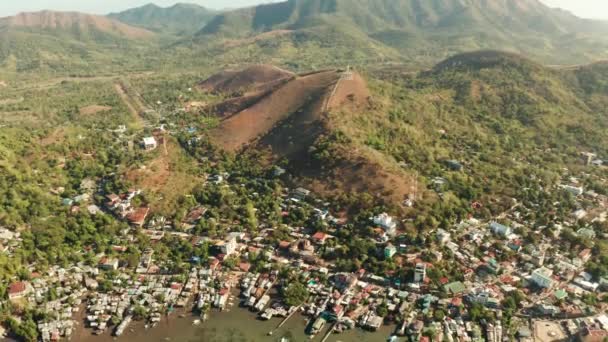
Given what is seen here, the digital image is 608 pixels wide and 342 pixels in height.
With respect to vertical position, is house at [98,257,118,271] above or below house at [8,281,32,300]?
above

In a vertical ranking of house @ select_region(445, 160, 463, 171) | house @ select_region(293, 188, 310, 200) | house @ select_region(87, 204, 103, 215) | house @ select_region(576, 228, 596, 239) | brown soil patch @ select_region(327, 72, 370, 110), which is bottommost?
house @ select_region(87, 204, 103, 215)

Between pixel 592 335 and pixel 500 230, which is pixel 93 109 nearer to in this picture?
pixel 500 230

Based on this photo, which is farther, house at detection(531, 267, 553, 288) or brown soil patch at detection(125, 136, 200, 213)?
brown soil patch at detection(125, 136, 200, 213)

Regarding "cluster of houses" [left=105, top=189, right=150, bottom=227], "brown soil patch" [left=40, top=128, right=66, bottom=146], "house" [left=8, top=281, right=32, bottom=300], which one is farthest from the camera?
"brown soil patch" [left=40, top=128, right=66, bottom=146]

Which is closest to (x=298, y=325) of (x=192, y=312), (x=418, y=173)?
(x=192, y=312)

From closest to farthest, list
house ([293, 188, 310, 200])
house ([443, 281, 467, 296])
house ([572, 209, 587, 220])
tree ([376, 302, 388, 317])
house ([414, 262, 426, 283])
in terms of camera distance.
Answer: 1. tree ([376, 302, 388, 317])
2. house ([443, 281, 467, 296])
3. house ([414, 262, 426, 283])
4. house ([572, 209, 587, 220])
5. house ([293, 188, 310, 200])

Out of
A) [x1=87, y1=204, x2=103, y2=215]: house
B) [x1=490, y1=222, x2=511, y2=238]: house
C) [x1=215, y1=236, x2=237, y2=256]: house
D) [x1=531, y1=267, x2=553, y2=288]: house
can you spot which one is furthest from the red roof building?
[x1=87, y1=204, x2=103, y2=215]: house

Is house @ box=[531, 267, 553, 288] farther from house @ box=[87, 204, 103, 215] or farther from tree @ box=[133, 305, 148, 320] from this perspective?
house @ box=[87, 204, 103, 215]
